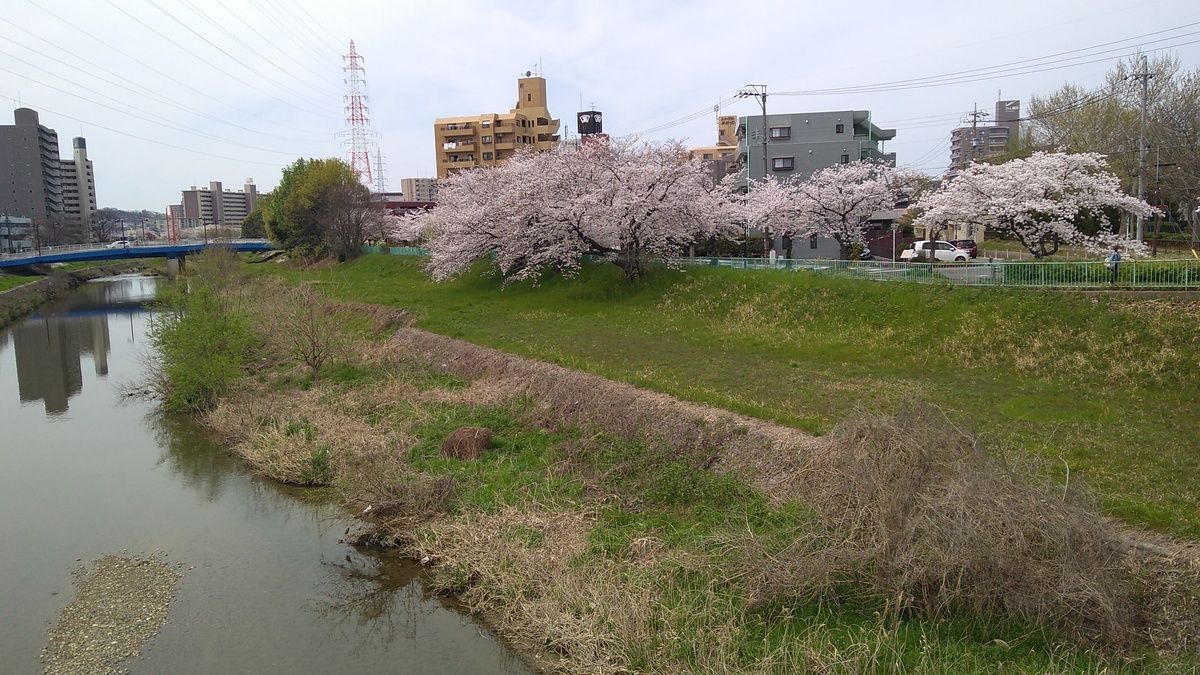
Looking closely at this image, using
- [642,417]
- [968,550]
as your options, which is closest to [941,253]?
[642,417]

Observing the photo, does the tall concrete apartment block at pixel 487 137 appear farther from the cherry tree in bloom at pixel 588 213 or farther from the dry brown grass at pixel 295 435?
the dry brown grass at pixel 295 435

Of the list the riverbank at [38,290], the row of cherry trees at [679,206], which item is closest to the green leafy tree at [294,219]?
the riverbank at [38,290]

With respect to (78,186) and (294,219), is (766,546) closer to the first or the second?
(294,219)

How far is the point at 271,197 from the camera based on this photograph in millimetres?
66312

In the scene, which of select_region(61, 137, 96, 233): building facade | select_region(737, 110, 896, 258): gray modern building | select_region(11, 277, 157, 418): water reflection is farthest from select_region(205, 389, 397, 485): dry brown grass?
select_region(61, 137, 96, 233): building facade

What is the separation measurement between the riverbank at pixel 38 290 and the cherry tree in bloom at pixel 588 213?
2369 cm

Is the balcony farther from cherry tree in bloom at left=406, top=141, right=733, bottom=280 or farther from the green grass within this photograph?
cherry tree in bloom at left=406, top=141, right=733, bottom=280

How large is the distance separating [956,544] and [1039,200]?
71.2 feet

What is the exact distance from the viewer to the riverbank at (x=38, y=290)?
38.5 m

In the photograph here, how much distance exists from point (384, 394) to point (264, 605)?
8.07 m

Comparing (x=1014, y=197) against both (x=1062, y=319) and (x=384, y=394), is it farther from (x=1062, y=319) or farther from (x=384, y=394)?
(x=384, y=394)

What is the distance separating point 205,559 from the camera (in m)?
10.7

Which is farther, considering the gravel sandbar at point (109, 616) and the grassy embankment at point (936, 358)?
the grassy embankment at point (936, 358)

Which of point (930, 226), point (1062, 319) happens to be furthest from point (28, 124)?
point (1062, 319)
